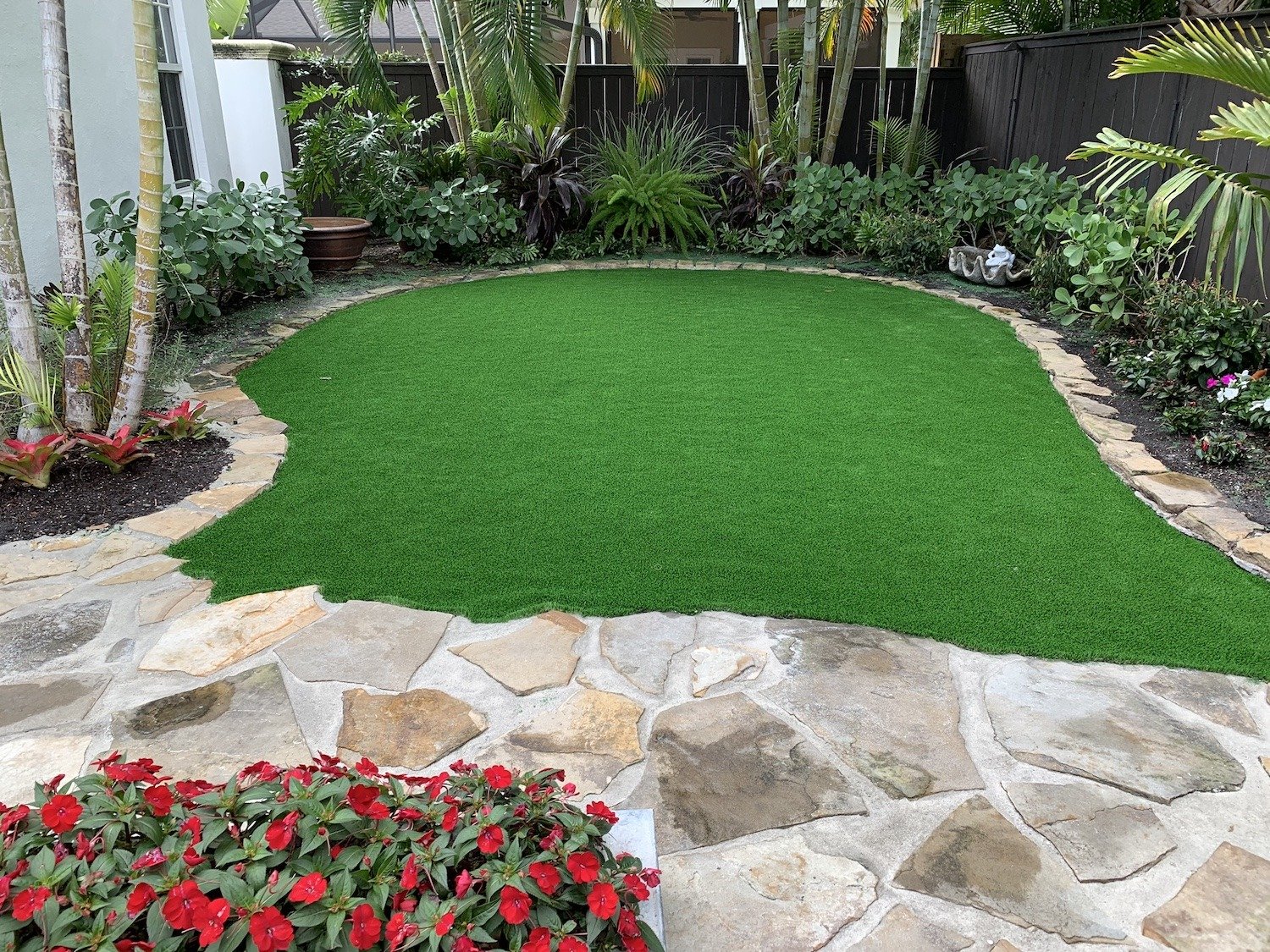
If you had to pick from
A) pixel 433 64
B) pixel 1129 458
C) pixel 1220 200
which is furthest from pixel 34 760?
pixel 433 64

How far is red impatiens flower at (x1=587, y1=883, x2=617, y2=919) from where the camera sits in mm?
1205

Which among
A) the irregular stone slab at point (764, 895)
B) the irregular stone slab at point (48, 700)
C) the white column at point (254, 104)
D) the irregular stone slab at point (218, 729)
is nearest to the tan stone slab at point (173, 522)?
the irregular stone slab at point (48, 700)

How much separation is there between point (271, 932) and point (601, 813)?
49cm

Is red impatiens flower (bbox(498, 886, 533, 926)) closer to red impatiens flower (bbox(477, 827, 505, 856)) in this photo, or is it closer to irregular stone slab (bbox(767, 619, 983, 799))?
red impatiens flower (bbox(477, 827, 505, 856))

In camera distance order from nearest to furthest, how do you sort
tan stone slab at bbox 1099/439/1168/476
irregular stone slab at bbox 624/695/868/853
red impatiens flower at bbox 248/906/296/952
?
red impatiens flower at bbox 248/906/296/952 → irregular stone slab at bbox 624/695/868/853 → tan stone slab at bbox 1099/439/1168/476

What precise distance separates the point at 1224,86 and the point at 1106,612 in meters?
3.72

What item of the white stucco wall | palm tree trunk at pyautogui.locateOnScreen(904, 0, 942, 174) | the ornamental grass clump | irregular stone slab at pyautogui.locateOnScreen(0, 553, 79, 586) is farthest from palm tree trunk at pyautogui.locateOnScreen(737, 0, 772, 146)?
the ornamental grass clump

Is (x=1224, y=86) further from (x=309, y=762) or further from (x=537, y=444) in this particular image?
(x=309, y=762)

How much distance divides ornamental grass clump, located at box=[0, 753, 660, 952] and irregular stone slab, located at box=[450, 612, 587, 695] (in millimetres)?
847

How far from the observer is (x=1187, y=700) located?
87.2 inches

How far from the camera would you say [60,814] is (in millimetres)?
1248

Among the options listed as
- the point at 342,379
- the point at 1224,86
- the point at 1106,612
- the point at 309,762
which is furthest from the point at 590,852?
the point at 1224,86

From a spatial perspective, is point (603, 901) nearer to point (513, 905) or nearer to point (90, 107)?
point (513, 905)

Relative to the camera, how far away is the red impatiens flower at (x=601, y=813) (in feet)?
4.60
